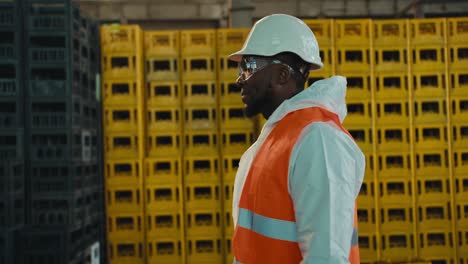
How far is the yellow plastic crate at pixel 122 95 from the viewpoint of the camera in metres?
6.39

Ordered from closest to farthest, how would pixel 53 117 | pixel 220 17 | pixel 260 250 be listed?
1. pixel 260 250
2. pixel 53 117
3. pixel 220 17

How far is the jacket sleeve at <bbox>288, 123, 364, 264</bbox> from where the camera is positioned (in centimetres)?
148

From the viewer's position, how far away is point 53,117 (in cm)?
528

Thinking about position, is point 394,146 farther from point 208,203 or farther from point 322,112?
point 322,112

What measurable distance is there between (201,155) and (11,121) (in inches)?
96.4

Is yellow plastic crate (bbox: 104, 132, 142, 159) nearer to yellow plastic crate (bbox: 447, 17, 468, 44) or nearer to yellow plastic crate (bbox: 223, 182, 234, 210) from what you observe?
yellow plastic crate (bbox: 223, 182, 234, 210)

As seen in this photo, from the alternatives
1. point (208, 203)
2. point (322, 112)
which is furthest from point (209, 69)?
point (322, 112)

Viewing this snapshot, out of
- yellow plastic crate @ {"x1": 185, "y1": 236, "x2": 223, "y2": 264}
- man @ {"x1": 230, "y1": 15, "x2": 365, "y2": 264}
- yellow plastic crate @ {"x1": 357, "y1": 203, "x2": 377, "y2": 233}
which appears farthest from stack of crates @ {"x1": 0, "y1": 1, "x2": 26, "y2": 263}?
yellow plastic crate @ {"x1": 357, "y1": 203, "x2": 377, "y2": 233}

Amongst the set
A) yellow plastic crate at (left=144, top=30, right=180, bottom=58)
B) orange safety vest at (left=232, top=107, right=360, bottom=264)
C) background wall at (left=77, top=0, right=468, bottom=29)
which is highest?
background wall at (left=77, top=0, right=468, bottom=29)

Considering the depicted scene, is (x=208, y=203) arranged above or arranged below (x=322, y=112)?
below

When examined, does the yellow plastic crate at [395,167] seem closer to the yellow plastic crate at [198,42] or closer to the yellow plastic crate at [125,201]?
the yellow plastic crate at [198,42]

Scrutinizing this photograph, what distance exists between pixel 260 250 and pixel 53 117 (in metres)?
4.26

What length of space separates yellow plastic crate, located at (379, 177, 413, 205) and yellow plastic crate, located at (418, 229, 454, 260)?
51cm

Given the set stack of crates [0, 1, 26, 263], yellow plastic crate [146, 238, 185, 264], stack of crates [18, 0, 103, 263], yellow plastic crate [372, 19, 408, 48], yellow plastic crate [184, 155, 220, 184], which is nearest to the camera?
stack of crates [0, 1, 26, 263]
